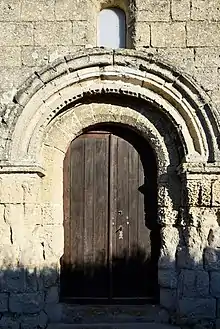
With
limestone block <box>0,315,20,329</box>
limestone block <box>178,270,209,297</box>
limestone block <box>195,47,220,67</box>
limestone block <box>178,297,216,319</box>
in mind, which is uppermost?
limestone block <box>195,47,220,67</box>

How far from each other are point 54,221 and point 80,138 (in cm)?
101

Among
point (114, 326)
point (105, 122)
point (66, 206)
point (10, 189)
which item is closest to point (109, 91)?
point (105, 122)

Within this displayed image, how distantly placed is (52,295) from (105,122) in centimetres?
198

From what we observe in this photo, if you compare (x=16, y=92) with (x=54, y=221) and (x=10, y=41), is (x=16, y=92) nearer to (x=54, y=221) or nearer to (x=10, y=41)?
(x=10, y=41)

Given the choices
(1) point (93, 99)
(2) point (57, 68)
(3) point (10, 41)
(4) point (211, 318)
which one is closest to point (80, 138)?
(1) point (93, 99)

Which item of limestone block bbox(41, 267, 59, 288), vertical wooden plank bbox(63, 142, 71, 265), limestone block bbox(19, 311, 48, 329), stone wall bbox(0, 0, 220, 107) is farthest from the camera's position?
vertical wooden plank bbox(63, 142, 71, 265)

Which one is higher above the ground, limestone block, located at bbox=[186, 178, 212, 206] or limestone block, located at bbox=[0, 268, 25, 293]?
limestone block, located at bbox=[186, 178, 212, 206]

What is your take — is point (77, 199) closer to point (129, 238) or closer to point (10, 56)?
point (129, 238)

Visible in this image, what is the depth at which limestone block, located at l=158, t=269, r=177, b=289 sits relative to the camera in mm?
6352

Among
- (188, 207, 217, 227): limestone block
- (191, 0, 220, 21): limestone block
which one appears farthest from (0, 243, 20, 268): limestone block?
(191, 0, 220, 21): limestone block

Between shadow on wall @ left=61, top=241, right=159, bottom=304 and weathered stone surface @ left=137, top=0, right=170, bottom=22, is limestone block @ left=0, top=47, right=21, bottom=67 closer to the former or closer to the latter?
weathered stone surface @ left=137, top=0, right=170, bottom=22

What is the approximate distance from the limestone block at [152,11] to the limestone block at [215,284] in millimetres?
2804

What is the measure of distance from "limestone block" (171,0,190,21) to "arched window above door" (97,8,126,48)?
1.94 ft

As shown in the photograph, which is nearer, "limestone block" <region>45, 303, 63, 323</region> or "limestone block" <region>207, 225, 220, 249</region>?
"limestone block" <region>207, 225, 220, 249</region>
